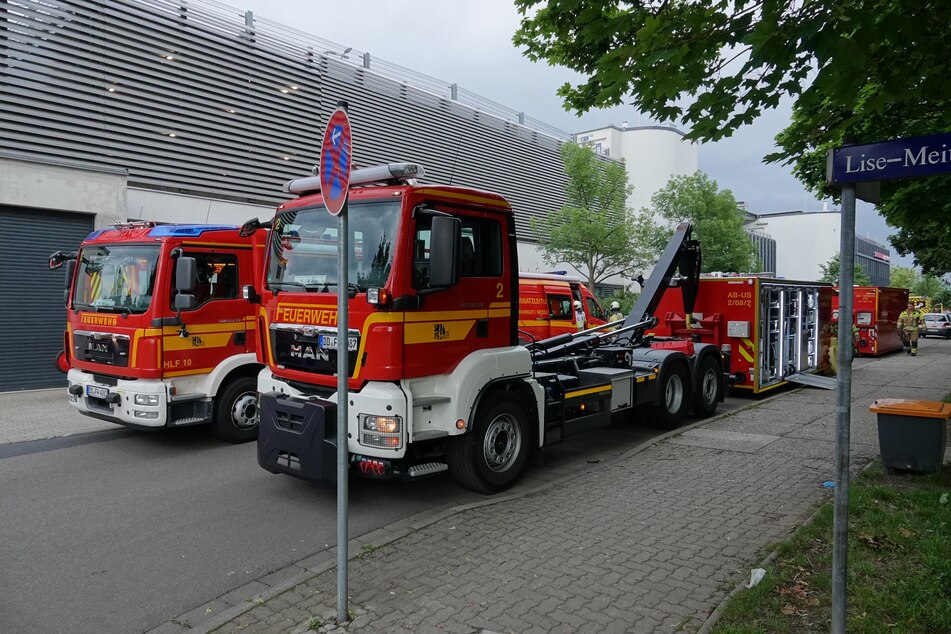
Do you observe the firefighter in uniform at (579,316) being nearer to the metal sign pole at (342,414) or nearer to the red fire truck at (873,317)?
the metal sign pole at (342,414)

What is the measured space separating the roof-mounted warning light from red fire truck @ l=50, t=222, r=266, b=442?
2.12 m

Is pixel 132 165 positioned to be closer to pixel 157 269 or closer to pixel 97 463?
pixel 157 269

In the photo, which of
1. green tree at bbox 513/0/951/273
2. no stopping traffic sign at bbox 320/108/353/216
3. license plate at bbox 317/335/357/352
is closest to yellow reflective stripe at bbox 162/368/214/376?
license plate at bbox 317/335/357/352

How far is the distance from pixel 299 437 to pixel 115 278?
13.8 ft

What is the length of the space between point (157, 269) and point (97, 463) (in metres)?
2.37

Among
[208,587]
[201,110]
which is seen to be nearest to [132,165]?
[201,110]

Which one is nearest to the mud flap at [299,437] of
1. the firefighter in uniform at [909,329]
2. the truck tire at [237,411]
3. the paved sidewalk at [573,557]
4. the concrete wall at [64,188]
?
the paved sidewalk at [573,557]

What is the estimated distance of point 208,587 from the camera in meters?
4.38

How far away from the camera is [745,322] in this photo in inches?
472

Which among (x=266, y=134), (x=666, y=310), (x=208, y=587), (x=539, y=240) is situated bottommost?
(x=208, y=587)

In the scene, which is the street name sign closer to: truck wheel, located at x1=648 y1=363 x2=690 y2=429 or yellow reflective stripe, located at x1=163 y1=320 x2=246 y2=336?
truck wheel, located at x1=648 y1=363 x2=690 y2=429

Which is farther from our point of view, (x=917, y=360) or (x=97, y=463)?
(x=917, y=360)

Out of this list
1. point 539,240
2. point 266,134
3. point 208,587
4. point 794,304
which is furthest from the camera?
point 539,240

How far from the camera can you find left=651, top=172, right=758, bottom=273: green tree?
34.9 m
